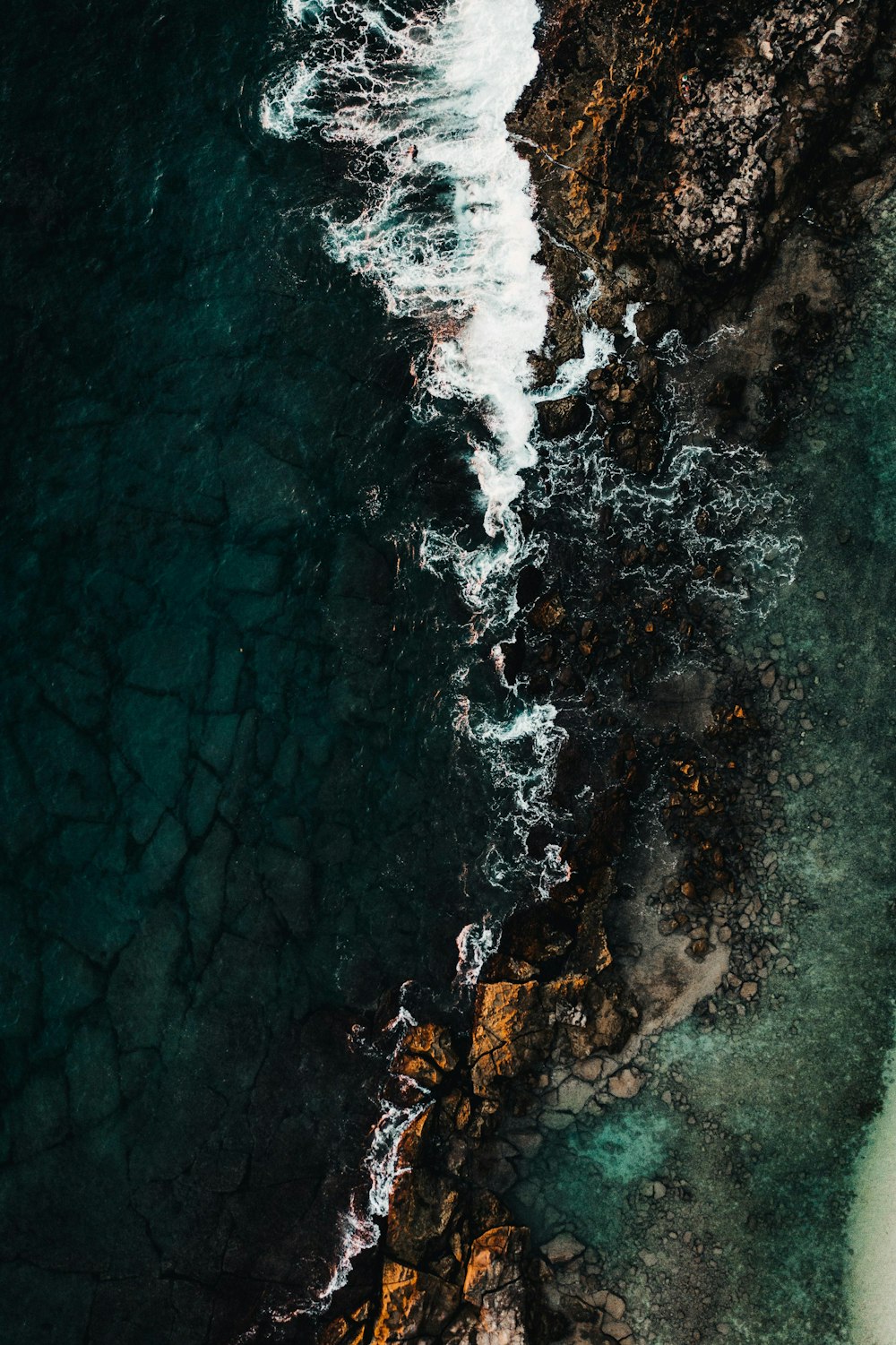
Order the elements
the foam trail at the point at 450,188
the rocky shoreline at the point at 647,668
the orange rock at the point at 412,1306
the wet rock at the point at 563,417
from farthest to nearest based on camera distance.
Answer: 1. the foam trail at the point at 450,188
2. the wet rock at the point at 563,417
3. the rocky shoreline at the point at 647,668
4. the orange rock at the point at 412,1306

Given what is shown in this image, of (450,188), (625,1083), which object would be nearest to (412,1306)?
(625,1083)

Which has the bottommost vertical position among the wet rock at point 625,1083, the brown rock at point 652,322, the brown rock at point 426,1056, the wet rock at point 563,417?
the brown rock at point 426,1056

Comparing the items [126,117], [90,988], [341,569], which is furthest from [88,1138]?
[126,117]

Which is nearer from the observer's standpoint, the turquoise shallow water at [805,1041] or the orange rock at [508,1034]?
the turquoise shallow water at [805,1041]

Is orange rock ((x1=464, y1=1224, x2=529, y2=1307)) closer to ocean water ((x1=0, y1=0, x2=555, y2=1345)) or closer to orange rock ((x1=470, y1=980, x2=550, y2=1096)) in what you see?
ocean water ((x1=0, y1=0, x2=555, y2=1345))

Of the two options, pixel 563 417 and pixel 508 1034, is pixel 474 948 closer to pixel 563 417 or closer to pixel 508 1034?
pixel 508 1034

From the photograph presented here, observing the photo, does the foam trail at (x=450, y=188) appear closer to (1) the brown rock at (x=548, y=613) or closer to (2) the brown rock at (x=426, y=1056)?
(1) the brown rock at (x=548, y=613)

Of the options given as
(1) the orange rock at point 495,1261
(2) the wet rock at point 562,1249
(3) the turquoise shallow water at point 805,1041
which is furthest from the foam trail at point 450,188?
(2) the wet rock at point 562,1249
